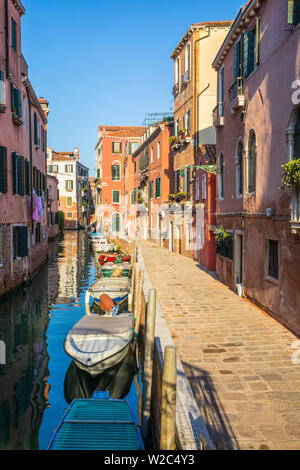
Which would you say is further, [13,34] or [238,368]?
[13,34]

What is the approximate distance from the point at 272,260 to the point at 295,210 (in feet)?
7.93

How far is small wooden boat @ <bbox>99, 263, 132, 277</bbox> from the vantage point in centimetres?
1792

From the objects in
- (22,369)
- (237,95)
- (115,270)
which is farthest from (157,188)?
(22,369)

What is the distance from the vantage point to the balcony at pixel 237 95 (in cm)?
1134

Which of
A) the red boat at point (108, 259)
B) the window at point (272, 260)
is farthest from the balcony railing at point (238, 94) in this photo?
the red boat at point (108, 259)

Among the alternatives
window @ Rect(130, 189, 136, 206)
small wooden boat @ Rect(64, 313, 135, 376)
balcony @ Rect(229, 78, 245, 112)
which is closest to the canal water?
small wooden boat @ Rect(64, 313, 135, 376)

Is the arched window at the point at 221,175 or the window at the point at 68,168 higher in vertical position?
the window at the point at 68,168

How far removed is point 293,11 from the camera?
7.70m

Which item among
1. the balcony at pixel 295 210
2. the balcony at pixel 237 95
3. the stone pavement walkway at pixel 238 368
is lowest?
the stone pavement walkway at pixel 238 368

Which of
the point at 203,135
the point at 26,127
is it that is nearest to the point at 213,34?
the point at 203,135

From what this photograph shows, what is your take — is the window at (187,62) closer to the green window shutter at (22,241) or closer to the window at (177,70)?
the window at (177,70)

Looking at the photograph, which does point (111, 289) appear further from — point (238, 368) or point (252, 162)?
point (238, 368)

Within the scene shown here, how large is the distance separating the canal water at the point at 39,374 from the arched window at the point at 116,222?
3323 cm

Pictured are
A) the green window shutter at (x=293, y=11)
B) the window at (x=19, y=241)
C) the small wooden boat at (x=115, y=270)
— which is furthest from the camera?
the small wooden boat at (x=115, y=270)
